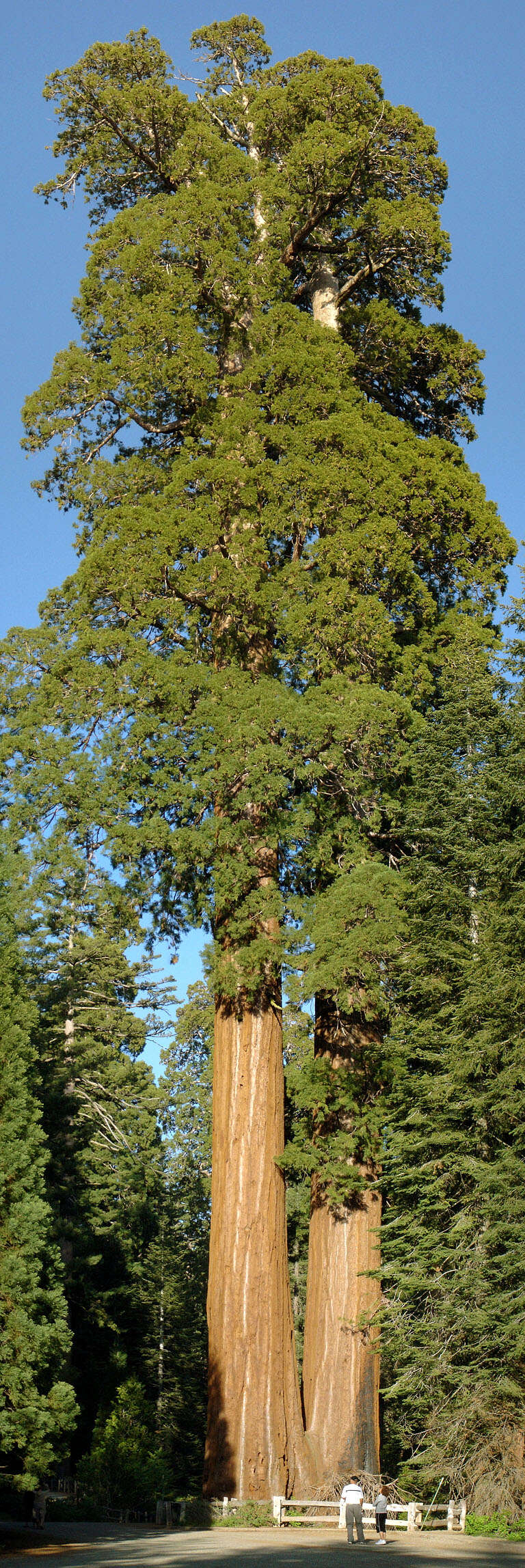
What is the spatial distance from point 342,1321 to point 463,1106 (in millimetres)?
2618

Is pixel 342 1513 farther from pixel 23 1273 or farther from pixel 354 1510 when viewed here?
pixel 23 1273

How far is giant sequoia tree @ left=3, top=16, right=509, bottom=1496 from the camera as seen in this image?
12.7 m

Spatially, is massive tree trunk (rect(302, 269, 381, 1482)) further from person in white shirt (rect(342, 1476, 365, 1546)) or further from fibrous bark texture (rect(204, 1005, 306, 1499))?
person in white shirt (rect(342, 1476, 365, 1546))

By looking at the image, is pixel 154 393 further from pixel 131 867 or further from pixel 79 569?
pixel 131 867

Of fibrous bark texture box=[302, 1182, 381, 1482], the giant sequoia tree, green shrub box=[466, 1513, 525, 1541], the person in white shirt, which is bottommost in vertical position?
green shrub box=[466, 1513, 525, 1541]

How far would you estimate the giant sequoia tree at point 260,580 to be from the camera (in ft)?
41.5

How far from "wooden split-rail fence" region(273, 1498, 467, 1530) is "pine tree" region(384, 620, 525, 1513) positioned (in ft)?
0.85

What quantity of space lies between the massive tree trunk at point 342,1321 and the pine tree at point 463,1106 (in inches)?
11.4

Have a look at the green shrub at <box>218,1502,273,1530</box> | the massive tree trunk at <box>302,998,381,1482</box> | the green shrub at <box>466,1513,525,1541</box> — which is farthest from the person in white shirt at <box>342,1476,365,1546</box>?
the massive tree trunk at <box>302,998,381,1482</box>

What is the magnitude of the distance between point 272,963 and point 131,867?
5.82 feet

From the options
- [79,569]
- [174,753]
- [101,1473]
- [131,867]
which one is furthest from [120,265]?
[101,1473]

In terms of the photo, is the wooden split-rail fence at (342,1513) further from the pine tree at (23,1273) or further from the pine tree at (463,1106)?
the pine tree at (23,1273)

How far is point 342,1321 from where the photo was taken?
42.6 feet

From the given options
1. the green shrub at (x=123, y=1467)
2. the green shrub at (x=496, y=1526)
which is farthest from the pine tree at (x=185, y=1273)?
the green shrub at (x=496, y=1526)
